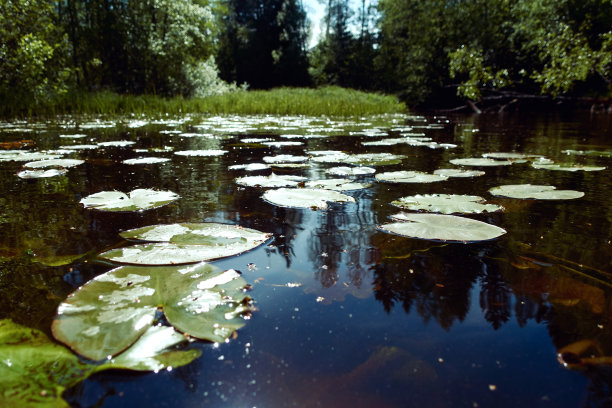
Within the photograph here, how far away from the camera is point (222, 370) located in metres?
0.46

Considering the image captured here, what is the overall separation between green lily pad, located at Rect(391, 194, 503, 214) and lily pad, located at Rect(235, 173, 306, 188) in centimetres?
48

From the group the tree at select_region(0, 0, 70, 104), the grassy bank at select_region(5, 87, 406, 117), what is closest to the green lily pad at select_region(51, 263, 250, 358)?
the grassy bank at select_region(5, 87, 406, 117)

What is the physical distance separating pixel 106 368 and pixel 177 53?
1318cm

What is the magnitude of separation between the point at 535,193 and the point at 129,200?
4.76 ft

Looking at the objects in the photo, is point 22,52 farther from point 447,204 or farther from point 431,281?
point 431,281

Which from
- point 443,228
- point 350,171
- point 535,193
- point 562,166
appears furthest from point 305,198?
point 562,166

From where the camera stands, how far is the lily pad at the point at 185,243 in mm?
750

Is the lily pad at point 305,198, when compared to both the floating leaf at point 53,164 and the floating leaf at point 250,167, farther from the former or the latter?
the floating leaf at point 53,164

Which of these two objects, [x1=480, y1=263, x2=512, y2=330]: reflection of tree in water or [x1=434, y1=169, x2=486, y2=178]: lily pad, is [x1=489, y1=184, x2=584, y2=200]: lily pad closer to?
[x1=434, y1=169, x2=486, y2=178]: lily pad

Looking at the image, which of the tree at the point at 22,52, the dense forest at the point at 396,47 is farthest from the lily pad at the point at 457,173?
the tree at the point at 22,52

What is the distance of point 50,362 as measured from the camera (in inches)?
18.1

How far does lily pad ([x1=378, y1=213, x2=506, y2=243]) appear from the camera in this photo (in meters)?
0.87

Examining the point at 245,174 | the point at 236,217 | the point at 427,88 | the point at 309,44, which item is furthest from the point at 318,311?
the point at 309,44

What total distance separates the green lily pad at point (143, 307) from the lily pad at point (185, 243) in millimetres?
43
